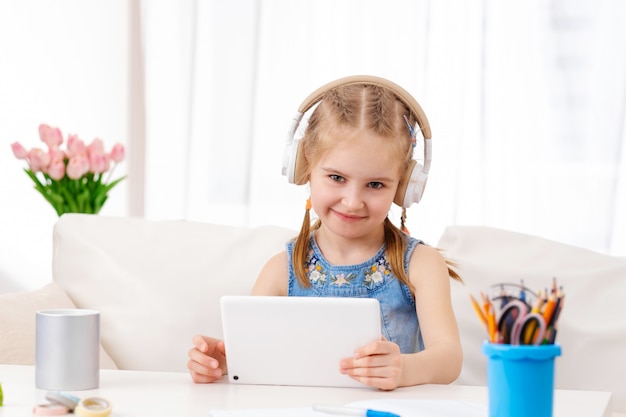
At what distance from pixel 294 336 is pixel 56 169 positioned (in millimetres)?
1496

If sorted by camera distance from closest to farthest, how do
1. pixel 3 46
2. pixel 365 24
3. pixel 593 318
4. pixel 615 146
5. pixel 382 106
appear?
pixel 382 106, pixel 593 318, pixel 615 146, pixel 365 24, pixel 3 46

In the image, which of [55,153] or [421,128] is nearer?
[421,128]

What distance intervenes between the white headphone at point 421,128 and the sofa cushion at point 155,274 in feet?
1.10

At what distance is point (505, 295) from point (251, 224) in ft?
7.93

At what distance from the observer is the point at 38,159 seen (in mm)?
2402

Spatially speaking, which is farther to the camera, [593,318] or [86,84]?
[86,84]

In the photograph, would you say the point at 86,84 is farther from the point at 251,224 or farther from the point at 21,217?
the point at 251,224

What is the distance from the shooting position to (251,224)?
3.09 meters

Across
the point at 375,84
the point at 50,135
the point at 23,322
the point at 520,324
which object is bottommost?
the point at 23,322

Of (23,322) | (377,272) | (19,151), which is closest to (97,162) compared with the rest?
(19,151)

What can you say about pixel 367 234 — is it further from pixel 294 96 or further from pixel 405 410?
pixel 294 96

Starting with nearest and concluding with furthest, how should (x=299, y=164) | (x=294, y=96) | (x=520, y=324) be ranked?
(x=520, y=324)
(x=299, y=164)
(x=294, y=96)

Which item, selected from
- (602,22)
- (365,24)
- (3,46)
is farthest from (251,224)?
(602,22)

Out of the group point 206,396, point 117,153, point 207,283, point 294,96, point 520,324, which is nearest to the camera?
point 520,324
